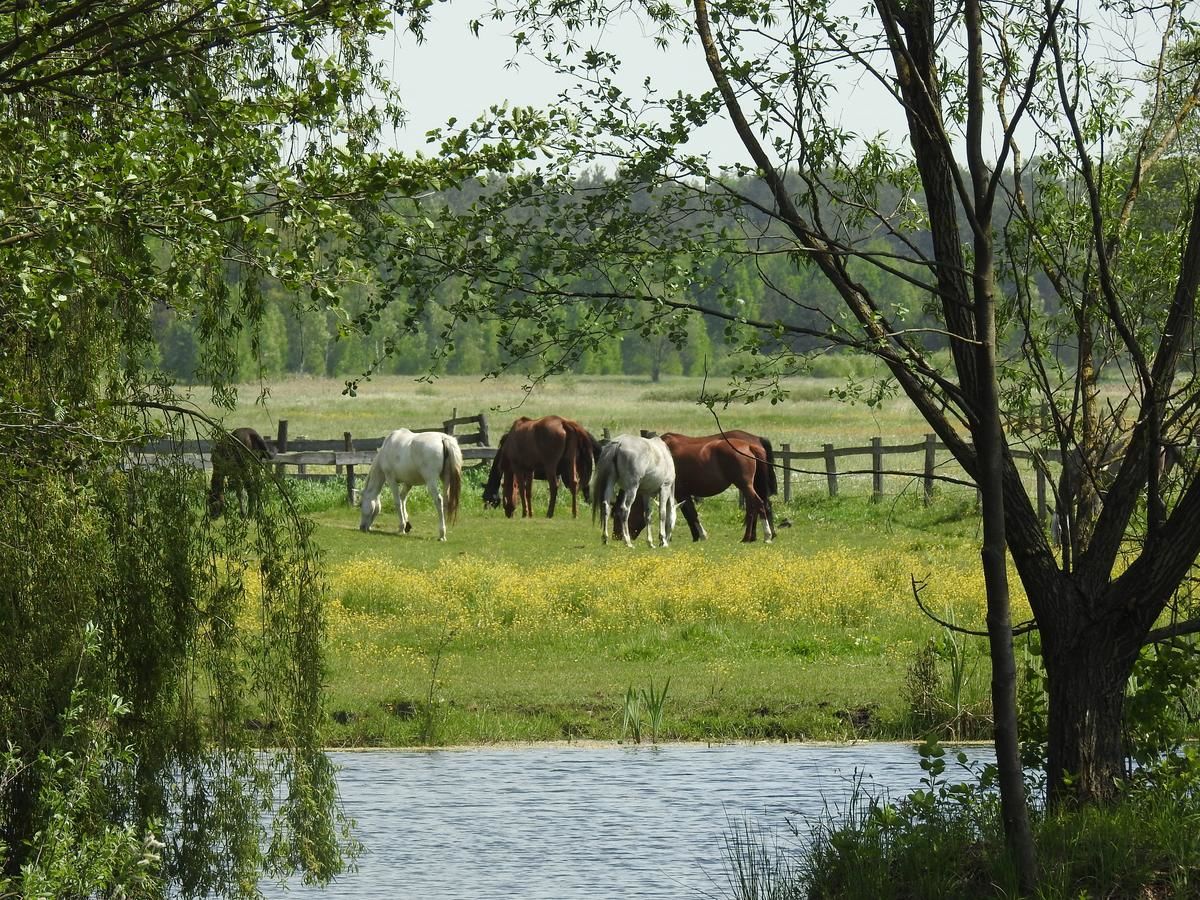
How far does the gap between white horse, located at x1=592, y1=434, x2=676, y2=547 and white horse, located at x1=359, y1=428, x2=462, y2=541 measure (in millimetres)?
2215

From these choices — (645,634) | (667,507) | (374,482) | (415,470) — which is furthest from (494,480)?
(645,634)

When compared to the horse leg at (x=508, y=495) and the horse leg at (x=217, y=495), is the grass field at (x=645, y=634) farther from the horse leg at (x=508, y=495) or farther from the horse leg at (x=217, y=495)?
the horse leg at (x=217, y=495)

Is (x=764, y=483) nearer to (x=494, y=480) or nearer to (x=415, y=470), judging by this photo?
(x=494, y=480)

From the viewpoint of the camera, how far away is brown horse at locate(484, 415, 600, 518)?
96.0 feet

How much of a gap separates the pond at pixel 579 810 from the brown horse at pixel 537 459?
16.2m

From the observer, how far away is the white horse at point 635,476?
2598 cm

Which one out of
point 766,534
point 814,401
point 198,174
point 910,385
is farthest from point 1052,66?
point 814,401

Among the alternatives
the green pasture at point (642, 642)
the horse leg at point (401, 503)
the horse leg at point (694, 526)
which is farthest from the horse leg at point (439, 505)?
Answer: the horse leg at point (694, 526)

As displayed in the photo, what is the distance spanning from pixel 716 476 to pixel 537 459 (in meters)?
3.48

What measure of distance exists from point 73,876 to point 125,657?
2345mm

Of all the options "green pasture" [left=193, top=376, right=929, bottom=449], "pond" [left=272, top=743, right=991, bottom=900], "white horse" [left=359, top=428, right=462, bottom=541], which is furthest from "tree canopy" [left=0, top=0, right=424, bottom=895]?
"green pasture" [left=193, top=376, right=929, bottom=449]

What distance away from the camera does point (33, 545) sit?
784cm

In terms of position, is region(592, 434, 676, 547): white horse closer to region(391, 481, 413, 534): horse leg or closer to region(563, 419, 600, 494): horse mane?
region(391, 481, 413, 534): horse leg

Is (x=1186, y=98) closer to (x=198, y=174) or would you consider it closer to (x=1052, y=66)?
(x=1052, y=66)
